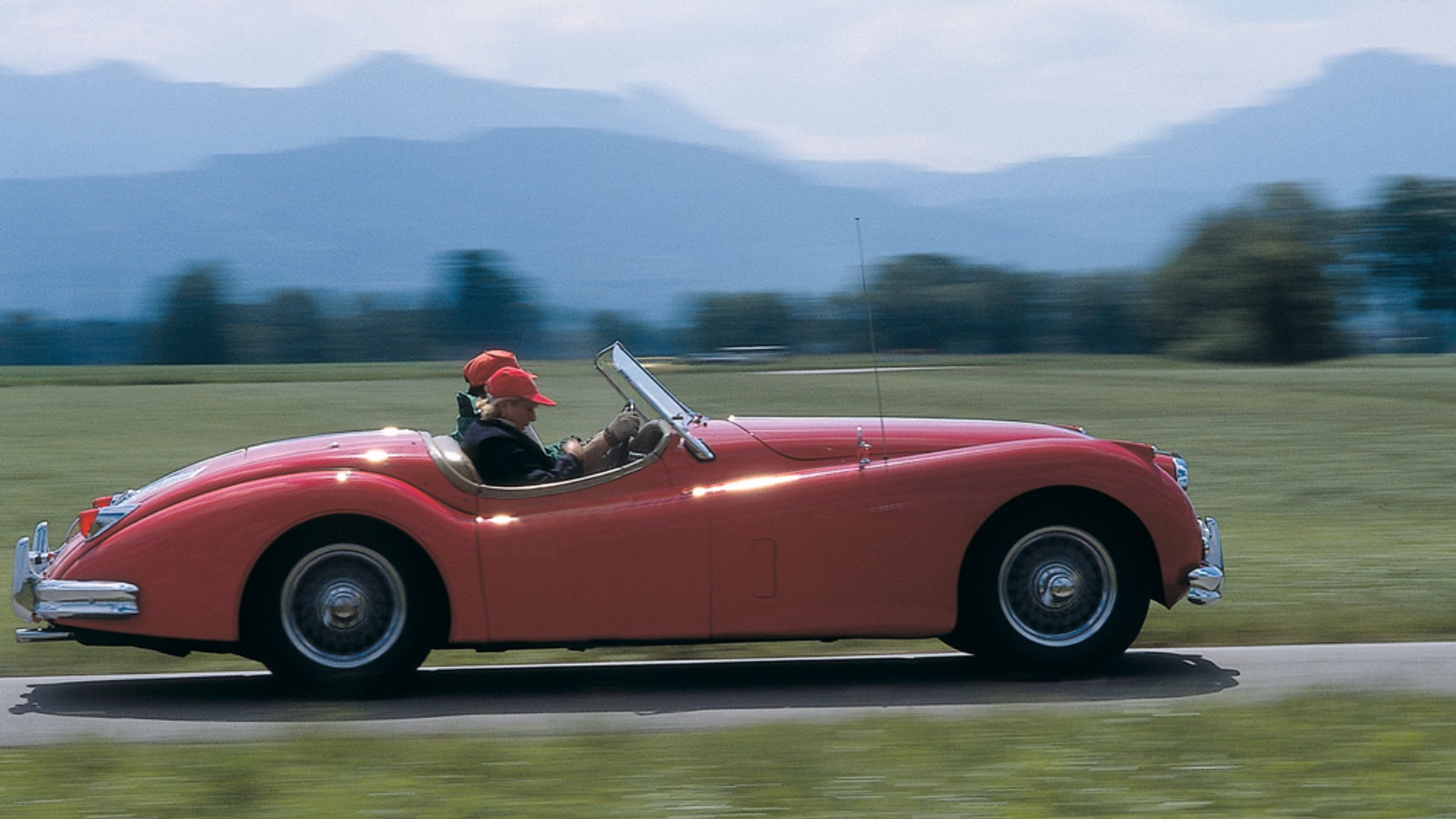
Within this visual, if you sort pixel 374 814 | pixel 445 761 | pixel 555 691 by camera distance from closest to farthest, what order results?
pixel 374 814 → pixel 445 761 → pixel 555 691

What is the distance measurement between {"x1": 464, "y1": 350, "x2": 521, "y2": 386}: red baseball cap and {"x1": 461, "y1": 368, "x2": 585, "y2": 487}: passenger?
0.24 meters

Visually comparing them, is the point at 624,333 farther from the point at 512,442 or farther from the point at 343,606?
the point at 343,606

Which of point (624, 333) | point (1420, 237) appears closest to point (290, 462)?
point (624, 333)

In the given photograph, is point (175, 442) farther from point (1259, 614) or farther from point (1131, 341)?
point (1131, 341)

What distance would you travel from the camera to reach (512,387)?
20.4 ft

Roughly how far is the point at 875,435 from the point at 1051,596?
0.92m

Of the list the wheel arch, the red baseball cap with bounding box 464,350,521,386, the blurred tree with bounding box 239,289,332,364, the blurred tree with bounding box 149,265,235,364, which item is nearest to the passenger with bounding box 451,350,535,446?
the red baseball cap with bounding box 464,350,521,386

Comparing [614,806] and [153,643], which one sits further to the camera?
[153,643]

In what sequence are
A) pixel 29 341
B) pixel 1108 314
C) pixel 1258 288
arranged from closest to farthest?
pixel 29 341, pixel 1258 288, pixel 1108 314

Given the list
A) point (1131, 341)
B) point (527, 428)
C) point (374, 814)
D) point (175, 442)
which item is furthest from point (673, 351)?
point (1131, 341)

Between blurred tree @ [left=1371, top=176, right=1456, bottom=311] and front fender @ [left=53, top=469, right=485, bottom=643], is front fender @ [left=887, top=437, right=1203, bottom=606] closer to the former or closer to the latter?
front fender @ [left=53, top=469, right=485, bottom=643]

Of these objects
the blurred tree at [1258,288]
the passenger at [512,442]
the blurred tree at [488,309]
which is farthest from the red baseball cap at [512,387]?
the blurred tree at [1258,288]

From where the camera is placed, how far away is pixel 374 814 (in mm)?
3924

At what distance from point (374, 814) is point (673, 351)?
4.17 m
